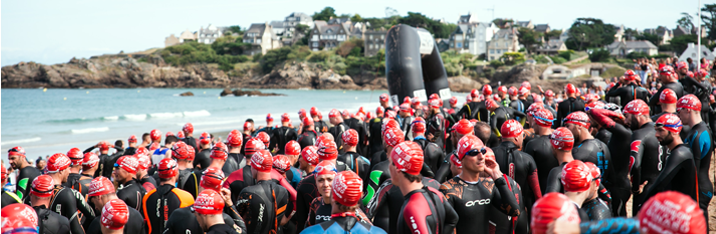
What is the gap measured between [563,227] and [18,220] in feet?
9.67

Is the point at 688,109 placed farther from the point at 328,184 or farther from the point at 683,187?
the point at 328,184

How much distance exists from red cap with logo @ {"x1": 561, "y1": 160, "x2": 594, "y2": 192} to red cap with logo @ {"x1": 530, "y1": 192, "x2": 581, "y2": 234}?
3.66 ft

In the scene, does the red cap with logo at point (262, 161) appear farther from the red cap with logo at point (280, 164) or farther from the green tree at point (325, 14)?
the green tree at point (325, 14)

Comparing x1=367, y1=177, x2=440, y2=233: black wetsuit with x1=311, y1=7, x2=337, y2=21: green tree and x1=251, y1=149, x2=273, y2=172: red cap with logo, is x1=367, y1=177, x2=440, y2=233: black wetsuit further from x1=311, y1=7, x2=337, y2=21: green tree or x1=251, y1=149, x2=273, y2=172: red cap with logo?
x1=311, y1=7, x2=337, y2=21: green tree

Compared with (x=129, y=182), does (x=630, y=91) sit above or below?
above

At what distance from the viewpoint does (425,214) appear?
3025mm

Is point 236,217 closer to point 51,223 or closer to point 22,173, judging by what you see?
point 51,223

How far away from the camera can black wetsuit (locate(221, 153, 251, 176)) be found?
21.2ft

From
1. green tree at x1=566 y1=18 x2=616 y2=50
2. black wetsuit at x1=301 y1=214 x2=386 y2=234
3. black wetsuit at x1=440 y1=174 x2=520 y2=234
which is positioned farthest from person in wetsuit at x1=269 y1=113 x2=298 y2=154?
green tree at x1=566 y1=18 x2=616 y2=50

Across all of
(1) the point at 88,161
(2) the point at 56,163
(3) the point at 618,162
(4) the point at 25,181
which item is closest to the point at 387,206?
(3) the point at 618,162

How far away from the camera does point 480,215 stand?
3.60 meters

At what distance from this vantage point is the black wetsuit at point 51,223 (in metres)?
4.00

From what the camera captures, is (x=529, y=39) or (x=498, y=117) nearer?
(x=498, y=117)

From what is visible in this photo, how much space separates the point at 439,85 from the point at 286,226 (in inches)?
499
